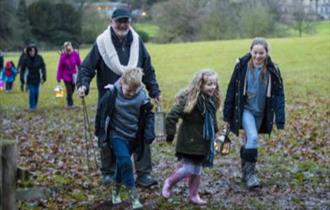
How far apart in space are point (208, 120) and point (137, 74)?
1075 millimetres

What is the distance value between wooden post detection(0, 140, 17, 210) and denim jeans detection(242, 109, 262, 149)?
3.79 meters

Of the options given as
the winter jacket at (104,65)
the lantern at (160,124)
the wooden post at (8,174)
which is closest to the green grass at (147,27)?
the winter jacket at (104,65)

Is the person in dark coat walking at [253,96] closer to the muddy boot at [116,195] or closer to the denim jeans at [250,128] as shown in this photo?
the denim jeans at [250,128]

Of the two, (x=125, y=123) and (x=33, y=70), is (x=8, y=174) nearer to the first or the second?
(x=125, y=123)

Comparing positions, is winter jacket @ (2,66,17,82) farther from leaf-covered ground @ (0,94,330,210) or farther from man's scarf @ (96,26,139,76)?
man's scarf @ (96,26,139,76)

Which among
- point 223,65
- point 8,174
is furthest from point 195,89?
point 223,65

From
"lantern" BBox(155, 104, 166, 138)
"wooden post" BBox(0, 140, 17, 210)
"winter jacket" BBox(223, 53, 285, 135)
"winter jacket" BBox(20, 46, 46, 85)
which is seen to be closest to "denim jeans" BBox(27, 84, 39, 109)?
"winter jacket" BBox(20, 46, 46, 85)

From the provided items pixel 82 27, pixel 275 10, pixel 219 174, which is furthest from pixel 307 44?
pixel 82 27

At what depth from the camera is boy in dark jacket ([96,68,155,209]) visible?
7.05 metres

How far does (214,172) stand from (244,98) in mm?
1801

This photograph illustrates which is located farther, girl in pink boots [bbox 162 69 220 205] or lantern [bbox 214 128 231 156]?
lantern [bbox 214 128 231 156]

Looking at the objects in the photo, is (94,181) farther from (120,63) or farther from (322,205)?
(322,205)

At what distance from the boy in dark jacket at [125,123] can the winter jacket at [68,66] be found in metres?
12.5

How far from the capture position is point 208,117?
741 centimetres
